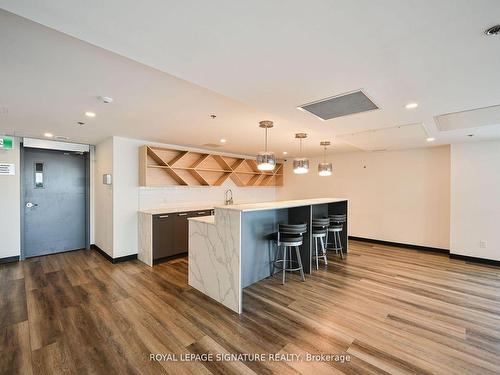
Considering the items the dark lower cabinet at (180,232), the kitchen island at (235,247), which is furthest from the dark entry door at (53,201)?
the kitchen island at (235,247)

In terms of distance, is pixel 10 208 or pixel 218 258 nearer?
pixel 218 258

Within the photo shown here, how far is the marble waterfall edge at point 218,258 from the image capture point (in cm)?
273

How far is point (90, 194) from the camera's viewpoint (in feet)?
17.5

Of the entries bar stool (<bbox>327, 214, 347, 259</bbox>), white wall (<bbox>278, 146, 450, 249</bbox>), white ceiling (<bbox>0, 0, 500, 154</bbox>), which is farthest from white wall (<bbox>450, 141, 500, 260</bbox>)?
white ceiling (<bbox>0, 0, 500, 154</bbox>)

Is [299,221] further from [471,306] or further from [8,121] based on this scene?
[8,121]

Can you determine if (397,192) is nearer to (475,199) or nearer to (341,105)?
(475,199)

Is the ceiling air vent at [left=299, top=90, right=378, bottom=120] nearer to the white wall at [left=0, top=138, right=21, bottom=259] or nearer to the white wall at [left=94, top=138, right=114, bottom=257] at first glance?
the white wall at [left=94, top=138, right=114, bottom=257]

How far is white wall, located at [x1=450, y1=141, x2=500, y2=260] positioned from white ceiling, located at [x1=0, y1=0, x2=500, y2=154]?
254 cm

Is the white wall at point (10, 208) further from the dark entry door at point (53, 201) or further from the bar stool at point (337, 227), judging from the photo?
the bar stool at point (337, 227)

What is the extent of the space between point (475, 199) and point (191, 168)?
5882mm

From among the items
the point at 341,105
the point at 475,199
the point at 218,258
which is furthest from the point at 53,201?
the point at 475,199

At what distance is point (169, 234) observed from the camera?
4.57 meters

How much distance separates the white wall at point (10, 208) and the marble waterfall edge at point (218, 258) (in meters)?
3.83

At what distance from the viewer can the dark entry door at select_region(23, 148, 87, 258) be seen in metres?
4.70
